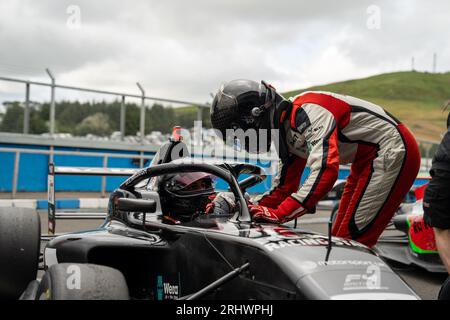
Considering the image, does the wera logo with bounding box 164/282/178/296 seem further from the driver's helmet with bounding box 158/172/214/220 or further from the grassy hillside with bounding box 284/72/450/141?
the grassy hillside with bounding box 284/72/450/141

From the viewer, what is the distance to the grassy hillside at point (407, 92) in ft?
243

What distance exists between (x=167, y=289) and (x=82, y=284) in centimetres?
75

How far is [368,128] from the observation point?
350 cm

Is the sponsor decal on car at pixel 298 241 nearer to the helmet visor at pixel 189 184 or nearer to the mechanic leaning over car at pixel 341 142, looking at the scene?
the mechanic leaning over car at pixel 341 142

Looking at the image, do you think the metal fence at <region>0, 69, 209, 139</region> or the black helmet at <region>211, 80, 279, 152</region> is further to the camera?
the metal fence at <region>0, 69, 209, 139</region>

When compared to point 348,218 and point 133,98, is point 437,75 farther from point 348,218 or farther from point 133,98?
point 348,218

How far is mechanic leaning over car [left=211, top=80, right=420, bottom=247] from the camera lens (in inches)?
125

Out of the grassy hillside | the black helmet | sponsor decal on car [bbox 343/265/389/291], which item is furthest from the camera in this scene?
the grassy hillside

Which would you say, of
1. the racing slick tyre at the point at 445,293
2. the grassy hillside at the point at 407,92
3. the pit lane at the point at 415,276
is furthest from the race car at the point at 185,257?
the grassy hillside at the point at 407,92

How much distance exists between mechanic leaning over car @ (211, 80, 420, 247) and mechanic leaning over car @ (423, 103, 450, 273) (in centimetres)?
54

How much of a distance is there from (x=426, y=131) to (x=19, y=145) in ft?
178

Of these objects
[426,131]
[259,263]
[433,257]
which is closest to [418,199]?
[433,257]

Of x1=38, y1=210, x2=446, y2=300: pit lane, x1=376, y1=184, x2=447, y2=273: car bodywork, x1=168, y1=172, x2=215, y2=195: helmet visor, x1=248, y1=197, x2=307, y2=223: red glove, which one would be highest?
x1=168, y1=172, x2=215, y2=195: helmet visor

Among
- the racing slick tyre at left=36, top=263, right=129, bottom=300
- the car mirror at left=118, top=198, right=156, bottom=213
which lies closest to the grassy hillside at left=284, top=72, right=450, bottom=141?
the car mirror at left=118, top=198, right=156, bottom=213
